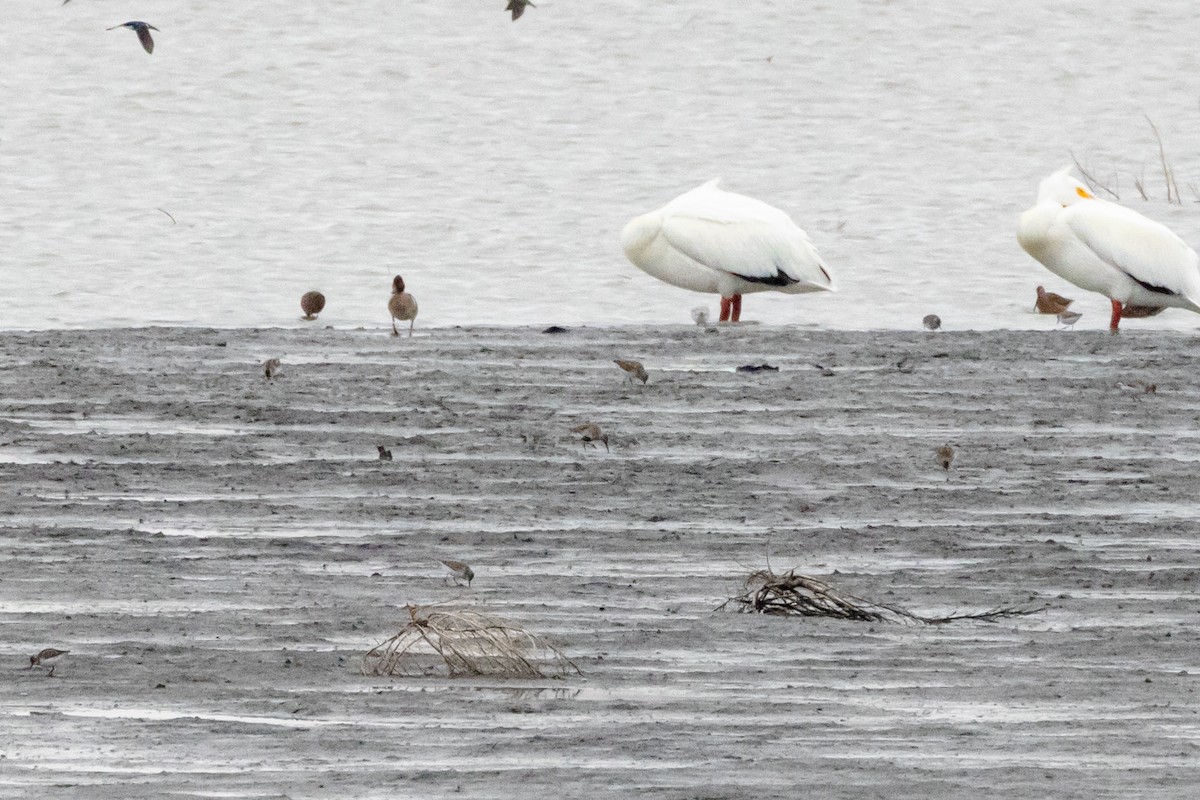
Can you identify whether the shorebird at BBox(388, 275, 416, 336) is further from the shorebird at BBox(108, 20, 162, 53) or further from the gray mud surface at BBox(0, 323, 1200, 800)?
the shorebird at BBox(108, 20, 162, 53)

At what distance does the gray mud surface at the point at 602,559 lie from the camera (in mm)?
5121

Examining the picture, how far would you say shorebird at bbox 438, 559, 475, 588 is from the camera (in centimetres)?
686

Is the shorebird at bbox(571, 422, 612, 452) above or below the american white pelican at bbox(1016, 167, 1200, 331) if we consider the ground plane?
above

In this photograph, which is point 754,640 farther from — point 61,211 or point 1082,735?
point 61,211

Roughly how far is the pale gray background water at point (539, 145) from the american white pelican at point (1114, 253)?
Answer: 0.45 metres

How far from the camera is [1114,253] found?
14.8 m

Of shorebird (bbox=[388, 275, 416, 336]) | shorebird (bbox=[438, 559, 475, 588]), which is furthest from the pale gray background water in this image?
shorebird (bbox=[438, 559, 475, 588])

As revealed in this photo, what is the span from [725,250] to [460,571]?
812 centimetres

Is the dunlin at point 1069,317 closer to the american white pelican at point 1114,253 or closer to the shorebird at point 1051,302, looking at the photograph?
the american white pelican at point 1114,253

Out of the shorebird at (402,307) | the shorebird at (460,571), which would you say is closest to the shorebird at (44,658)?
the shorebird at (460,571)

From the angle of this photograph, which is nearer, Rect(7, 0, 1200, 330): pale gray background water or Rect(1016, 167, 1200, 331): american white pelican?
Rect(1016, 167, 1200, 331): american white pelican

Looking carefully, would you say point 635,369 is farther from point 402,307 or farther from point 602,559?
point 602,559

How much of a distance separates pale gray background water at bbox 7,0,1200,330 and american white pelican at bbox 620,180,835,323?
276mm

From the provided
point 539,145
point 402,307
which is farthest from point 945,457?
point 539,145
